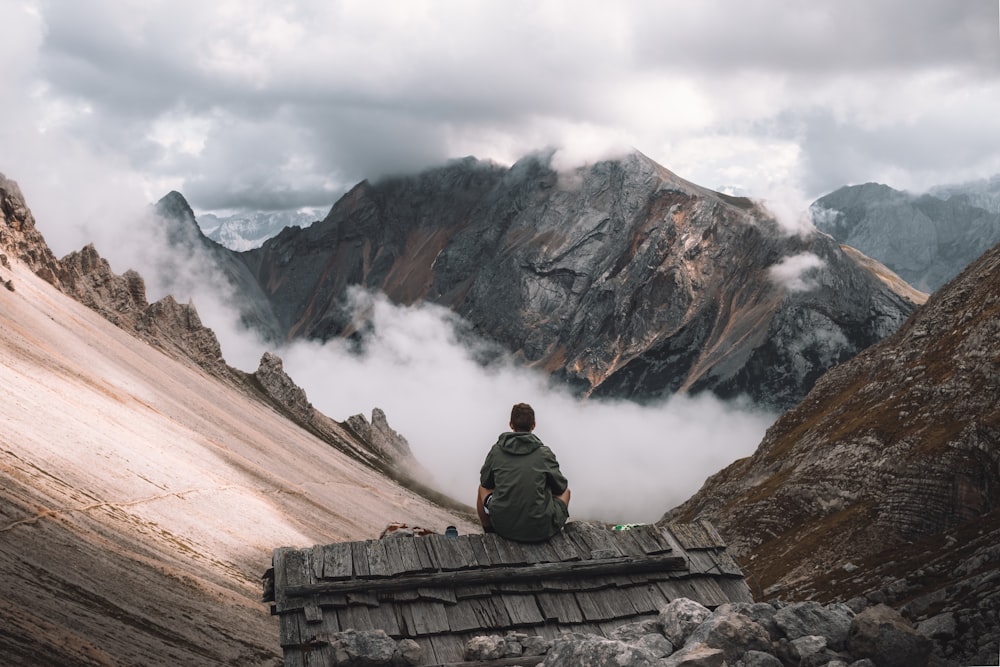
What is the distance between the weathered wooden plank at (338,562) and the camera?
14625mm

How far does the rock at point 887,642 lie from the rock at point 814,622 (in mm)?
206

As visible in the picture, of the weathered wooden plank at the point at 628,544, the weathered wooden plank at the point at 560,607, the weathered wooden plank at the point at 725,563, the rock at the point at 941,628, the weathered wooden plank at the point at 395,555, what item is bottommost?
the weathered wooden plank at the point at 395,555

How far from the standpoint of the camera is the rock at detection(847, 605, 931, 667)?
39.9 ft

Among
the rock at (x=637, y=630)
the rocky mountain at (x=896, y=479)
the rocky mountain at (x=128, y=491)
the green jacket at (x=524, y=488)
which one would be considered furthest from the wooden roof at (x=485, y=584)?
the rocky mountain at (x=896, y=479)

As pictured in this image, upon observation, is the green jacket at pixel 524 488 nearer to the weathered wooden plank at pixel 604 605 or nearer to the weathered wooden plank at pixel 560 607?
the weathered wooden plank at pixel 560 607

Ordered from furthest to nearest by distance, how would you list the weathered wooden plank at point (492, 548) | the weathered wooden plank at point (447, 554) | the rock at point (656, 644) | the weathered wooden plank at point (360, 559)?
1. the weathered wooden plank at point (492, 548)
2. the weathered wooden plank at point (447, 554)
3. the weathered wooden plank at point (360, 559)
4. the rock at point (656, 644)

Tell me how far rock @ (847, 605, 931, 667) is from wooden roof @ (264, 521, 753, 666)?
3677 mm

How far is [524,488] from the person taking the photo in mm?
16219

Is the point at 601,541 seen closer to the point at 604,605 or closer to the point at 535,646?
the point at 604,605

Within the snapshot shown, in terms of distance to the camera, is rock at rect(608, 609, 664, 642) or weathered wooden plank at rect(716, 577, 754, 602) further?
weathered wooden plank at rect(716, 577, 754, 602)

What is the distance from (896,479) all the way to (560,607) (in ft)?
171

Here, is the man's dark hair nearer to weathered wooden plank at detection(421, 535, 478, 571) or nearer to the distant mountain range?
weathered wooden plank at detection(421, 535, 478, 571)

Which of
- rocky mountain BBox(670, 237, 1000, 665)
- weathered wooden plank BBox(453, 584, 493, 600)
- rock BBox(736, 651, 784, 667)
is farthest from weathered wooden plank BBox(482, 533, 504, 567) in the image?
rocky mountain BBox(670, 237, 1000, 665)

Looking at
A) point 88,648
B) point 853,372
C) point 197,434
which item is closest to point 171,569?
point 88,648
